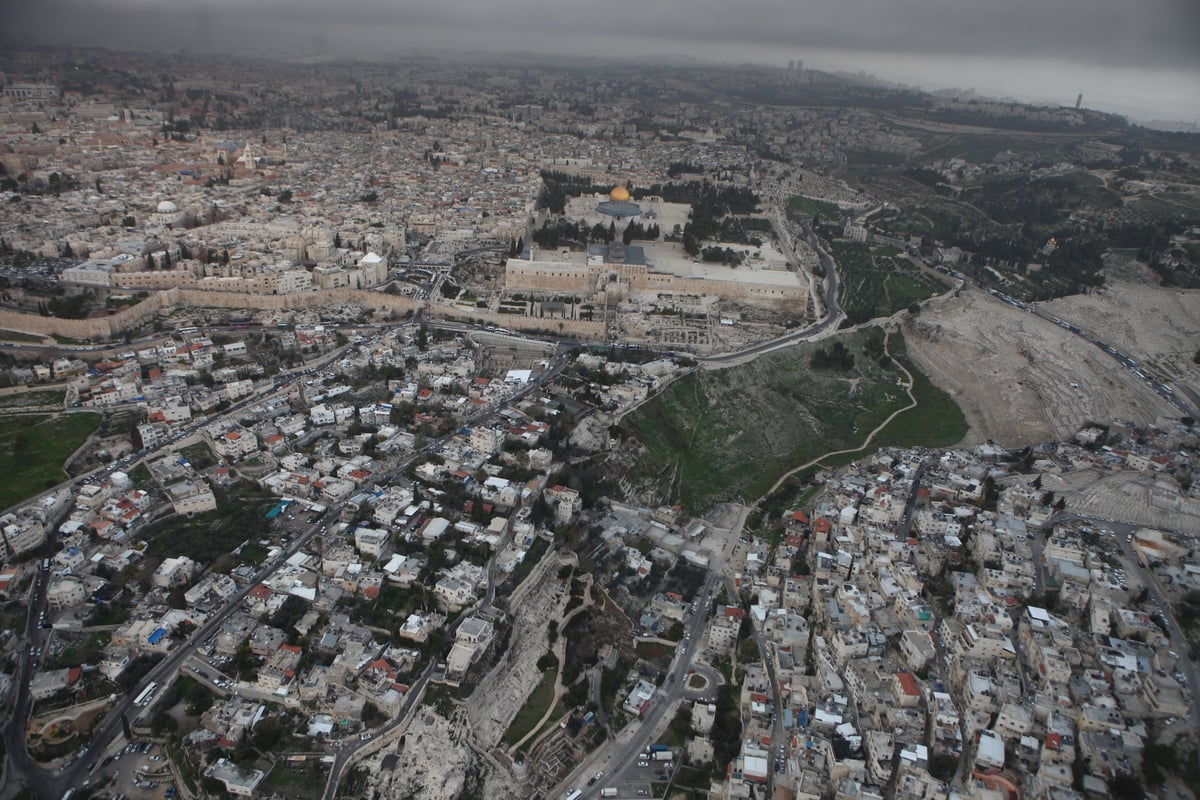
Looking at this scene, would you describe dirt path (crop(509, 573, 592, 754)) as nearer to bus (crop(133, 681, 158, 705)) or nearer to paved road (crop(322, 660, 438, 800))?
paved road (crop(322, 660, 438, 800))

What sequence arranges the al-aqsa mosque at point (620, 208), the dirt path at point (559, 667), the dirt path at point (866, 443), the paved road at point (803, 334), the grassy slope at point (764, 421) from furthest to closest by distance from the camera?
1. the al-aqsa mosque at point (620, 208)
2. the paved road at point (803, 334)
3. the dirt path at point (866, 443)
4. the grassy slope at point (764, 421)
5. the dirt path at point (559, 667)

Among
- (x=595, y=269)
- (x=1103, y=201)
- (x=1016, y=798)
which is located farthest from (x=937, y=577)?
(x=1103, y=201)

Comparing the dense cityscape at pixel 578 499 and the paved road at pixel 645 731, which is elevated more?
the dense cityscape at pixel 578 499

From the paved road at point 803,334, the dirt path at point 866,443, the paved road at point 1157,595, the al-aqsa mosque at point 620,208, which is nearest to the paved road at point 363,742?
the dirt path at point 866,443

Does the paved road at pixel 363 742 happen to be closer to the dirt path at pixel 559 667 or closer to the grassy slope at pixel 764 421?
the dirt path at pixel 559 667

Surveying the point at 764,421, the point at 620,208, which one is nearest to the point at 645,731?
the point at 764,421

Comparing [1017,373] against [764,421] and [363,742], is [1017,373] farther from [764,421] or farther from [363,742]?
[363,742]

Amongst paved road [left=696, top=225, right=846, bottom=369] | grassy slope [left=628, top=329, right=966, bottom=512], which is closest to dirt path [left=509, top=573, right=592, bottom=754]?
grassy slope [left=628, top=329, right=966, bottom=512]
